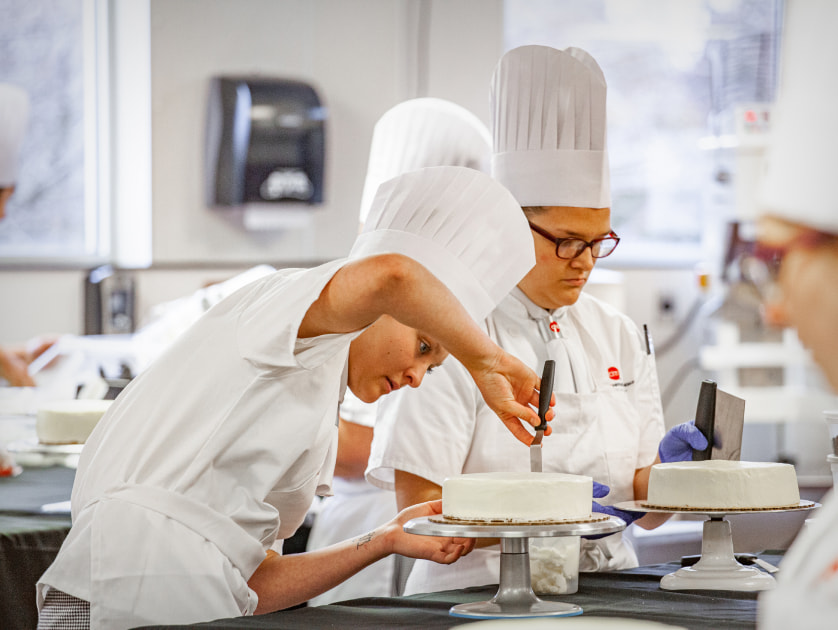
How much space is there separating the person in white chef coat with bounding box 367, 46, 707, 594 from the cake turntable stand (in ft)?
1.46

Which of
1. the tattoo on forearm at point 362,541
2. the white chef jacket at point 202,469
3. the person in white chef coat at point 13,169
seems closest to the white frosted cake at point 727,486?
the tattoo on forearm at point 362,541

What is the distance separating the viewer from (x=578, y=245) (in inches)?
72.7

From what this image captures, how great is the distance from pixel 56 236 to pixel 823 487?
3241mm

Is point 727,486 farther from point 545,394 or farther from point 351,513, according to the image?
point 351,513

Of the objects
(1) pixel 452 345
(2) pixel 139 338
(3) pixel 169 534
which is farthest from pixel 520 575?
(2) pixel 139 338

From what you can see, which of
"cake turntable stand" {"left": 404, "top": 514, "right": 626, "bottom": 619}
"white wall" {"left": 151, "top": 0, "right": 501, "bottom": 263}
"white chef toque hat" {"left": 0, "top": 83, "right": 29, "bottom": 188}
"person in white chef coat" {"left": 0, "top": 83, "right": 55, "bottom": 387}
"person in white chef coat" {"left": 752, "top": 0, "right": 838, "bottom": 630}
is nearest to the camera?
"person in white chef coat" {"left": 752, "top": 0, "right": 838, "bottom": 630}

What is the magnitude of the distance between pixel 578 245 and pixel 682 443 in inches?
15.6

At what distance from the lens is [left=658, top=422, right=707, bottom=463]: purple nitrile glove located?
67.4 inches

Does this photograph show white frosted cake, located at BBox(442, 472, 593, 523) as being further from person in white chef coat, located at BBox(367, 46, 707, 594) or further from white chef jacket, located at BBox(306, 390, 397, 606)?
white chef jacket, located at BBox(306, 390, 397, 606)

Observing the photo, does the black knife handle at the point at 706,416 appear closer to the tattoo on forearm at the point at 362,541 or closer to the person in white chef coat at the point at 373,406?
the tattoo on forearm at the point at 362,541

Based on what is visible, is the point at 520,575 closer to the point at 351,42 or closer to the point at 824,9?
the point at 824,9

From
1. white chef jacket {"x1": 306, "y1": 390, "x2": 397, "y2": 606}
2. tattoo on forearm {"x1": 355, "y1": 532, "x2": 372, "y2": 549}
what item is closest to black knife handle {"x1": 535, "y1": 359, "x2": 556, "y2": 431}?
tattoo on forearm {"x1": 355, "y1": 532, "x2": 372, "y2": 549}

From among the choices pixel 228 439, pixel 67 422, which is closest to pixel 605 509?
pixel 228 439

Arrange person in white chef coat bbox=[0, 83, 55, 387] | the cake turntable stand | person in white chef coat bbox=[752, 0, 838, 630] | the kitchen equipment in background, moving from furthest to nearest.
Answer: the kitchen equipment in background, person in white chef coat bbox=[0, 83, 55, 387], the cake turntable stand, person in white chef coat bbox=[752, 0, 838, 630]
